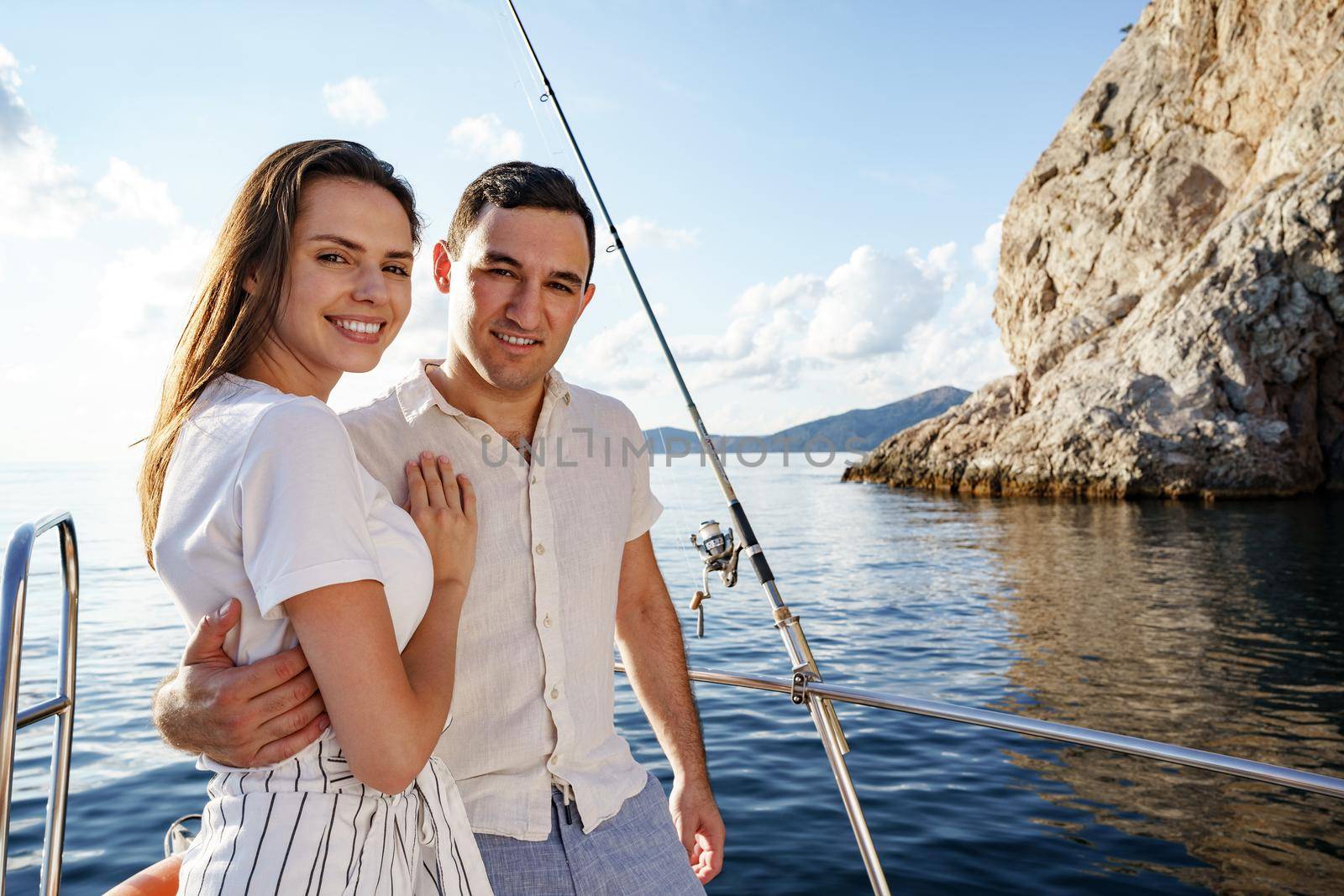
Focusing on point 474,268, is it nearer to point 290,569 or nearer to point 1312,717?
point 290,569

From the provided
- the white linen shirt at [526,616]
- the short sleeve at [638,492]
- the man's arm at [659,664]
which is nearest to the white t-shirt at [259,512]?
the white linen shirt at [526,616]

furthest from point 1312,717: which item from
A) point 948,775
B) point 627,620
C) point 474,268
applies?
point 474,268

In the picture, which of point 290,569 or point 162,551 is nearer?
point 290,569

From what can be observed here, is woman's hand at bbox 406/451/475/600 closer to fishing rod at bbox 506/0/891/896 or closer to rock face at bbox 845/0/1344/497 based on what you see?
fishing rod at bbox 506/0/891/896

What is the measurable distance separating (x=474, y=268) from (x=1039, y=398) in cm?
3573

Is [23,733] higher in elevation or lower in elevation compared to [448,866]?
lower

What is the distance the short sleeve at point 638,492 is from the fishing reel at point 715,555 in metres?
0.68

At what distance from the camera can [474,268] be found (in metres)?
2.01

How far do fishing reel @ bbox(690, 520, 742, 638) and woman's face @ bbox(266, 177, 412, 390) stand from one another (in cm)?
168

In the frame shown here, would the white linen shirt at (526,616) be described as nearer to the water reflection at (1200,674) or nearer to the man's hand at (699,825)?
the man's hand at (699,825)

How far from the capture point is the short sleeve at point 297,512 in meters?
1.17

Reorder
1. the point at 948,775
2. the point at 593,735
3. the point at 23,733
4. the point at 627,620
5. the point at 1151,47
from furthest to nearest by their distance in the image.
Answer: the point at 1151,47 → the point at 23,733 → the point at 948,775 → the point at 627,620 → the point at 593,735

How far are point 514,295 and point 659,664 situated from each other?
1.10 m

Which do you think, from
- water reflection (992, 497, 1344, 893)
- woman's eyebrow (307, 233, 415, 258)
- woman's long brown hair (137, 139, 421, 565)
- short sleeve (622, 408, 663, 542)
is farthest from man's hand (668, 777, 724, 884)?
water reflection (992, 497, 1344, 893)
